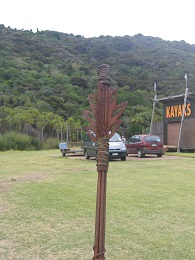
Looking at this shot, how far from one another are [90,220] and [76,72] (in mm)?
54684

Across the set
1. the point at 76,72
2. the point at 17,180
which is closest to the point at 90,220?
the point at 17,180

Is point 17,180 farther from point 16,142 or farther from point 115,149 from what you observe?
point 16,142

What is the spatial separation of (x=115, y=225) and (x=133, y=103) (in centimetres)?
4429

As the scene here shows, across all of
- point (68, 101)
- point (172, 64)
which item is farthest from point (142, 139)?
point (172, 64)

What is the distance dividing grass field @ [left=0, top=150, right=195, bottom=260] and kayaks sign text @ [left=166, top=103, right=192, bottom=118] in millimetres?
18446

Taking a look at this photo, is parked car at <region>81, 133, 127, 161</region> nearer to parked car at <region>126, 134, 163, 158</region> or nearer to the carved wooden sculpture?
parked car at <region>126, 134, 163, 158</region>

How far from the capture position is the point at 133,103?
49094mm

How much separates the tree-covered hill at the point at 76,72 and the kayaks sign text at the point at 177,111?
12396 millimetres

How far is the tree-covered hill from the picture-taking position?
1813 inches

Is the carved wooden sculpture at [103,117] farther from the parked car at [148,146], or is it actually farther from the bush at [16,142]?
the bush at [16,142]

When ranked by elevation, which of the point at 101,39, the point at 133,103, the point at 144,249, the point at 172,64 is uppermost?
the point at 101,39

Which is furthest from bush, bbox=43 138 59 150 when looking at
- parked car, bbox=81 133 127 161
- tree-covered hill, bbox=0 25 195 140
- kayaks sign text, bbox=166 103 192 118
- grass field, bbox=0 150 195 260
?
grass field, bbox=0 150 195 260

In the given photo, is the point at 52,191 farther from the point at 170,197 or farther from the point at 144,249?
the point at 144,249

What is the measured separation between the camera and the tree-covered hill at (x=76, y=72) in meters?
46.1
